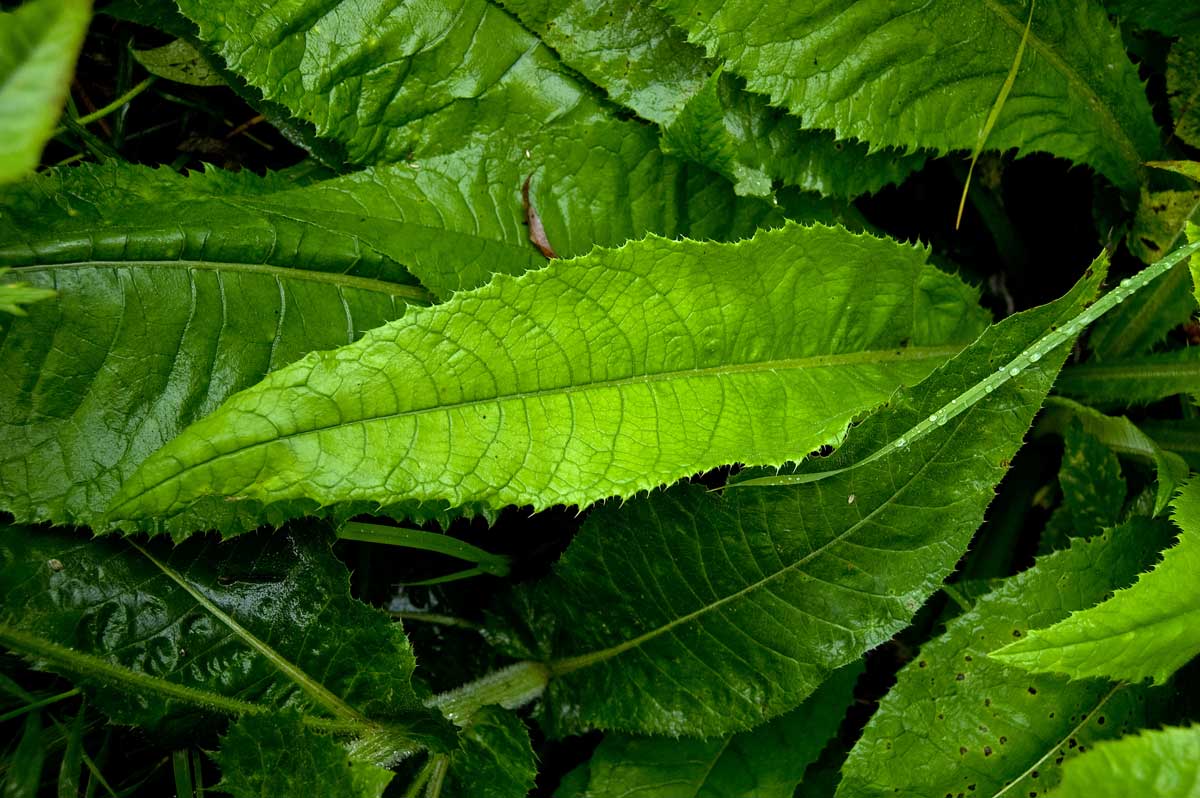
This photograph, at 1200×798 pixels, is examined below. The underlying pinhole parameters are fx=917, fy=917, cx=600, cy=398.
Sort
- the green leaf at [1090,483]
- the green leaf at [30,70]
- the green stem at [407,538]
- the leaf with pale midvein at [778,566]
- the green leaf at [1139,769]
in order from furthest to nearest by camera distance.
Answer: the green leaf at [1090,483] → the green stem at [407,538] → the leaf with pale midvein at [778,566] → the green leaf at [1139,769] → the green leaf at [30,70]

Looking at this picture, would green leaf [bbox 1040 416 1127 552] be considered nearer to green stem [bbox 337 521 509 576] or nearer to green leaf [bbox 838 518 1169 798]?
green leaf [bbox 838 518 1169 798]

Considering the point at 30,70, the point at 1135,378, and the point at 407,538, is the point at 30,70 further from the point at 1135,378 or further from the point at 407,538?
the point at 1135,378

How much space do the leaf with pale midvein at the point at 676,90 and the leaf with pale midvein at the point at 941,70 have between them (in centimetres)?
7

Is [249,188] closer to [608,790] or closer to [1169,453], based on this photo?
[608,790]

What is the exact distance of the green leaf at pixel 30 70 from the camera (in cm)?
62

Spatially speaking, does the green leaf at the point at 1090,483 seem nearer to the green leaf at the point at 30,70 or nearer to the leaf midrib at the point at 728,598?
the leaf midrib at the point at 728,598

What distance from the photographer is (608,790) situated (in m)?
1.38

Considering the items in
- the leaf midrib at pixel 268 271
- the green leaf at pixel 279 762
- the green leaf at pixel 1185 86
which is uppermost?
the green leaf at pixel 1185 86

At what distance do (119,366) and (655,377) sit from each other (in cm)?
74

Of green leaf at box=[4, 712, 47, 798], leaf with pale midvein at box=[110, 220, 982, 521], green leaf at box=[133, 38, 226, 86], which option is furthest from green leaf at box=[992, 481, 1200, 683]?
green leaf at box=[133, 38, 226, 86]

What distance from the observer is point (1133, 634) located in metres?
1.10

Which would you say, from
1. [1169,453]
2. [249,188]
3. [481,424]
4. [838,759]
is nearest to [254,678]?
[481,424]

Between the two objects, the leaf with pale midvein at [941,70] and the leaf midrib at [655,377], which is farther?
the leaf with pale midvein at [941,70]

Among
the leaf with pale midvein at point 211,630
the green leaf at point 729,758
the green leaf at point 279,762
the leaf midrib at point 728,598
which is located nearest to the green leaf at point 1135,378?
the leaf midrib at point 728,598
